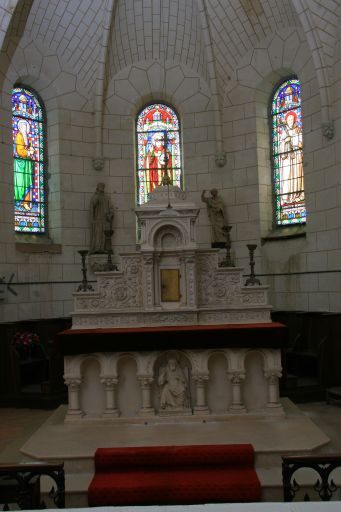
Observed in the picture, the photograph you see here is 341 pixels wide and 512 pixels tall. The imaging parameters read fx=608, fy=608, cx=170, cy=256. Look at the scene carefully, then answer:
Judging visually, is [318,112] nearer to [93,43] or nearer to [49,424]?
[93,43]

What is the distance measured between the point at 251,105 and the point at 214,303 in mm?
6751

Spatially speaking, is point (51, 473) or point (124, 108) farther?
point (124, 108)

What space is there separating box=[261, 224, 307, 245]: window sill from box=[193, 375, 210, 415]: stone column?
18.6 ft

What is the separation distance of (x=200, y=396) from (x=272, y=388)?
3.60ft

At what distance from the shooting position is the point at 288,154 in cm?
1445

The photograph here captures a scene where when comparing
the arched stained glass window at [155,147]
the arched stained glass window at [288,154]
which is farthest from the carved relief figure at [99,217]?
the arched stained glass window at [288,154]

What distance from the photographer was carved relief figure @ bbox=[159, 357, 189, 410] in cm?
921

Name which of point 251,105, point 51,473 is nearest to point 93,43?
point 251,105

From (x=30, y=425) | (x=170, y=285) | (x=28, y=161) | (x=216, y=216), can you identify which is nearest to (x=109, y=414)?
(x=30, y=425)

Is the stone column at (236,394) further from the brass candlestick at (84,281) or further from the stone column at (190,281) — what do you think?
the brass candlestick at (84,281)

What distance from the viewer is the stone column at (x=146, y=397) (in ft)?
30.1

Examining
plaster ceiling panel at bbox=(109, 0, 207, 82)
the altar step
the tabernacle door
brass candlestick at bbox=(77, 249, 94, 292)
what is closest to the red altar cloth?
the tabernacle door

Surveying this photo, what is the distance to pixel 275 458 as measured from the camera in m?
7.48

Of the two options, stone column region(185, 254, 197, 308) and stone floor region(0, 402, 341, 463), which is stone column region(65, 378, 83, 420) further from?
stone column region(185, 254, 197, 308)
